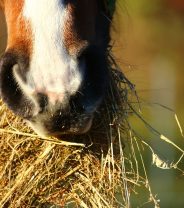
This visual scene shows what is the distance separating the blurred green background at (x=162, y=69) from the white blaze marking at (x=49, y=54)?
12.8ft

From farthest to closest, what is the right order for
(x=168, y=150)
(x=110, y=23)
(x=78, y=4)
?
(x=168, y=150) < (x=110, y=23) < (x=78, y=4)

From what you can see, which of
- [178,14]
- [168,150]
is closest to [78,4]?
[168,150]

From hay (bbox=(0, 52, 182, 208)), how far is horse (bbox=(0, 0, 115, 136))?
0.93 feet

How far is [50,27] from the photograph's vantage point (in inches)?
97.4

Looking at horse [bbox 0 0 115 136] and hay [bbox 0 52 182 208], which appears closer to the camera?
horse [bbox 0 0 115 136]

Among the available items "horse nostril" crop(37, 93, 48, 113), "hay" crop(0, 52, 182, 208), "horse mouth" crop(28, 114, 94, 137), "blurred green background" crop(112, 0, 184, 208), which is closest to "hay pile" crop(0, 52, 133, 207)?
"hay" crop(0, 52, 182, 208)

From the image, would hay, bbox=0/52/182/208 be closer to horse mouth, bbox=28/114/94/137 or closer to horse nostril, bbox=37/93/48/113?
horse mouth, bbox=28/114/94/137

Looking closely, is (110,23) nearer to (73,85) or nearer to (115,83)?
(115,83)

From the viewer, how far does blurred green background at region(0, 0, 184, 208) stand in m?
7.96

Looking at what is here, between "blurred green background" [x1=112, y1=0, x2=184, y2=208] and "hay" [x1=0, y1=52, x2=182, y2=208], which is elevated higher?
"hay" [x1=0, y1=52, x2=182, y2=208]

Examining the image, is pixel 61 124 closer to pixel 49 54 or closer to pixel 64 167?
pixel 49 54

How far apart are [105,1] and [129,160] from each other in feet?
2.00

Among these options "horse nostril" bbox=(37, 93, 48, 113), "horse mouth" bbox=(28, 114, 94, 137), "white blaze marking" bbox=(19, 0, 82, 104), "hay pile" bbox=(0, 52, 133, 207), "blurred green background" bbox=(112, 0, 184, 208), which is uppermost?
"white blaze marking" bbox=(19, 0, 82, 104)

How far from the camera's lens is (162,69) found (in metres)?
9.50
